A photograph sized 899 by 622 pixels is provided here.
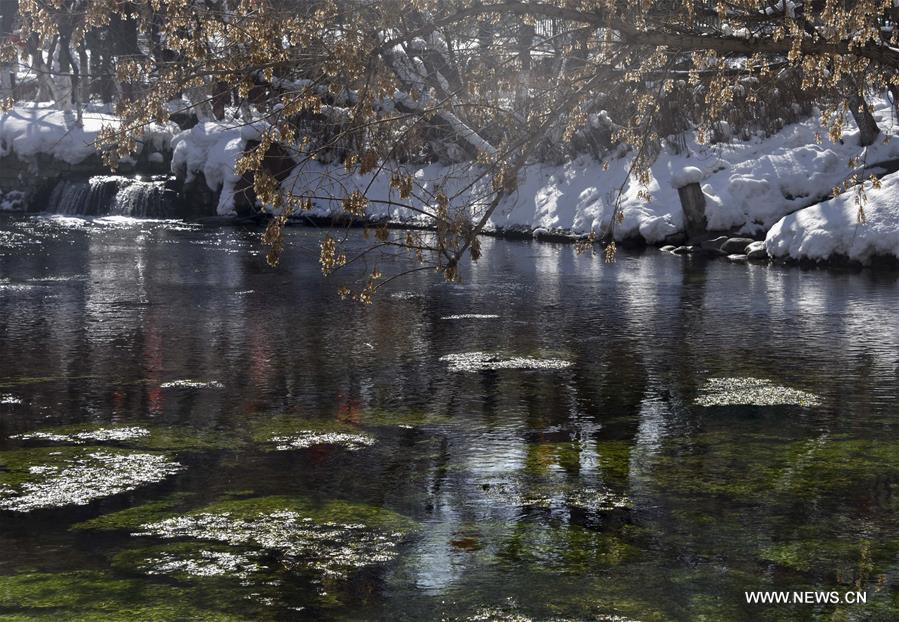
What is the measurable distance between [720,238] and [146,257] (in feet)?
41.9

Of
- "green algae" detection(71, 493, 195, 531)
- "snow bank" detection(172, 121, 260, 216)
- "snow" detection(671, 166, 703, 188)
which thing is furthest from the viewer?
"snow bank" detection(172, 121, 260, 216)

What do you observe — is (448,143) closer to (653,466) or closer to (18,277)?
(18,277)

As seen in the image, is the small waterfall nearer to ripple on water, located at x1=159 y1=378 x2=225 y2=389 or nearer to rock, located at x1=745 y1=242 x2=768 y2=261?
rock, located at x1=745 y1=242 x2=768 y2=261

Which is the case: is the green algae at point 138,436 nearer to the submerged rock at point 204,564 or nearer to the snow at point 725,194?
the submerged rock at point 204,564

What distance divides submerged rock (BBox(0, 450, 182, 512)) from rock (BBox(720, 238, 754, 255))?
19181 mm

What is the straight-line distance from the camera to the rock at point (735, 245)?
26.2m

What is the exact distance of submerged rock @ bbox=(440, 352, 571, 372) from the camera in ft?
43.0

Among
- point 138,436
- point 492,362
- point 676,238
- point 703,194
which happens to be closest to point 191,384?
point 138,436

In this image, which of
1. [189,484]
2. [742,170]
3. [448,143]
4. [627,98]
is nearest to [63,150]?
[448,143]

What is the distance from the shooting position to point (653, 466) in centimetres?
896

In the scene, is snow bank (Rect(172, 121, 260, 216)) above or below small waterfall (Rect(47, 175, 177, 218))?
above

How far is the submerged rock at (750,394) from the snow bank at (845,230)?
11562 mm

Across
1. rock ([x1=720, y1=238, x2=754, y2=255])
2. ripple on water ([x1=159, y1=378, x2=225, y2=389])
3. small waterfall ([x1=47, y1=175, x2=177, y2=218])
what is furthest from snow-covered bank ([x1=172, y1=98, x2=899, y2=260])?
ripple on water ([x1=159, y1=378, x2=225, y2=389])

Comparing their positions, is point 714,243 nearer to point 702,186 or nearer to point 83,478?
point 702,186
